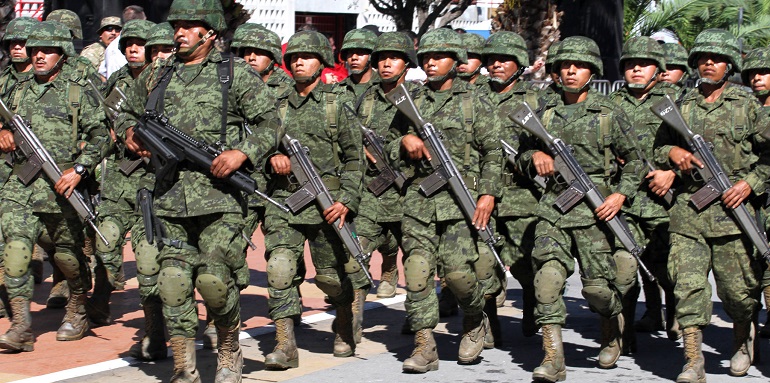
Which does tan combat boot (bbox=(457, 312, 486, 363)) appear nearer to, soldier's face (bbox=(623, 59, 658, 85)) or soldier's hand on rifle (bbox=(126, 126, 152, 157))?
soldier's face (bbox=(623, 59, 658, 85))

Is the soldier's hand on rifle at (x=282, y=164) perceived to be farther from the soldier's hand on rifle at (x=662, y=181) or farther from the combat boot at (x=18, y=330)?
the soldier's hand on rifle at (x=662, y=181)

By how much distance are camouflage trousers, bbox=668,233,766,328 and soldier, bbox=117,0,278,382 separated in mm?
2696

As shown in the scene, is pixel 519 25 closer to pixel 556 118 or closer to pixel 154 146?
pixel 556 118

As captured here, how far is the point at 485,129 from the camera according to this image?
9445 mm

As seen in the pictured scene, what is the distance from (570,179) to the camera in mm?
9234

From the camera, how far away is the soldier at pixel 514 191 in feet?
34.3

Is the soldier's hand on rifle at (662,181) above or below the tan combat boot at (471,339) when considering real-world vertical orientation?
above

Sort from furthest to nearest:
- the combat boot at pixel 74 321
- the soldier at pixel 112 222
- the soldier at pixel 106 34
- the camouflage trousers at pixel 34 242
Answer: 1. the soldier at pixel 106 34
2. the soldier at pixel 112 222
3. the combat boot at pixel 74 321
4. the camouflage trousers at pixel 34 242

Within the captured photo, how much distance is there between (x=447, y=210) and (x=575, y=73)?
1229 millimetres

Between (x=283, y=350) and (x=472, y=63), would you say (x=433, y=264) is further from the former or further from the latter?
(x=472, y=63)

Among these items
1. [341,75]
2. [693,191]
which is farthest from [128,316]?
[341,75]

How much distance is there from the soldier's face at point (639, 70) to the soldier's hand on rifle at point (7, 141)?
14.3ft

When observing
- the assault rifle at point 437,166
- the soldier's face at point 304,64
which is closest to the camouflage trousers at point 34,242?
the soldier's face at point 304,64

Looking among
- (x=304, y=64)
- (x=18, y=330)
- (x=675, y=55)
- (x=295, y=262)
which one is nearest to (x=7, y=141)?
(x=18, y=330)
